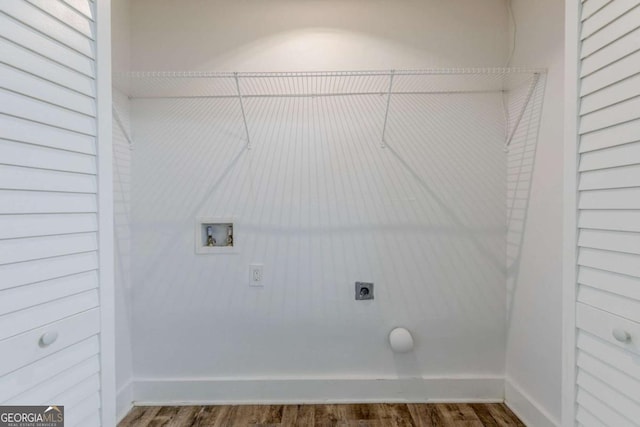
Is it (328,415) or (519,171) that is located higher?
(519,171)

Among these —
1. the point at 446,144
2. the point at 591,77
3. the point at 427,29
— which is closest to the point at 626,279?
the point at 591,77

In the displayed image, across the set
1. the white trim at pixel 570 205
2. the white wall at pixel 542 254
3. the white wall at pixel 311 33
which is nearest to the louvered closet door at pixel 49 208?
Result: the white wall at pixel 311 33

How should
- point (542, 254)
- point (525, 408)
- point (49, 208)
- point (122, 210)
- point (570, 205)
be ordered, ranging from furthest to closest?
1. point (122, 210)
2. point (525, 408)
3. point (542, 254)
4. point (570, 205)
5. point (49, 208)

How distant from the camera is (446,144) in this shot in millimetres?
1822

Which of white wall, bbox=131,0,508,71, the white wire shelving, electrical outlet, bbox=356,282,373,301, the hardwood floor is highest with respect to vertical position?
white wall, bbox=131,0,508,71

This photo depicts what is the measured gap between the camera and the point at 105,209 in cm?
93

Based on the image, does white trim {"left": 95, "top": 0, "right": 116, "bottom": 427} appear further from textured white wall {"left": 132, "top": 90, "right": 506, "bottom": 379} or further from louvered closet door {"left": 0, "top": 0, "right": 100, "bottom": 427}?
textured white wall {"left": 132, "top": 90, "right": 506, "bottom": 379}

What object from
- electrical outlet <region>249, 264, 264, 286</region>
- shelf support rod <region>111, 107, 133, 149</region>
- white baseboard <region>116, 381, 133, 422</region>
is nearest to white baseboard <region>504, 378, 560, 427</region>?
electrical outlet <region>249, 264, 264, 286</region>

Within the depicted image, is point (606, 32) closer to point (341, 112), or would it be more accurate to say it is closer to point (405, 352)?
point (341, 112)

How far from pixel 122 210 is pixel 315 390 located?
1.50m

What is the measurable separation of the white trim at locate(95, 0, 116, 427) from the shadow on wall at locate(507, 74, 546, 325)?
6.08 ft

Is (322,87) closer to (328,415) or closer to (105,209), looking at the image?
(105,209)

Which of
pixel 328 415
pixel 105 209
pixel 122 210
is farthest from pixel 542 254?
pixel 122 210

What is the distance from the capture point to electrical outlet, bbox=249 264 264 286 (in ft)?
5.99
